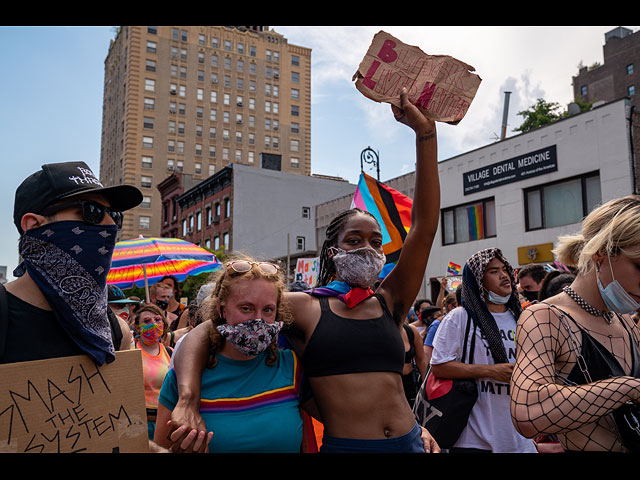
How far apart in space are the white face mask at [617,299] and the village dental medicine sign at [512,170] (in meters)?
17.9

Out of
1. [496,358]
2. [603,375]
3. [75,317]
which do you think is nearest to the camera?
[75,317]

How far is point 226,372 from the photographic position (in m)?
2.37

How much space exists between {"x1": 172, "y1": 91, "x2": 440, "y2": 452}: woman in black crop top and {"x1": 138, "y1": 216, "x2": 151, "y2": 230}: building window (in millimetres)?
66354

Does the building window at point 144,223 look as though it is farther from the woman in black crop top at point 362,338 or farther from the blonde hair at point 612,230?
the blonde hair at point 612,230

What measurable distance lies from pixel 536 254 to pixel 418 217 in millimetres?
17245

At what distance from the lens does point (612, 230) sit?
2148mm

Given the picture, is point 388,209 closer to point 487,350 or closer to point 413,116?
point 487,350

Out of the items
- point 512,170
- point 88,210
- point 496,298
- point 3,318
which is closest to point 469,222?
point 512,170

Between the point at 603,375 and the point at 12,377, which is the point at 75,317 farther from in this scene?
the point at 603,375

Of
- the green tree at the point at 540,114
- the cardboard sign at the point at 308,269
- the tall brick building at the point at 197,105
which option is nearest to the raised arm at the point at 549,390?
the cardboard sign at the point at 308,269

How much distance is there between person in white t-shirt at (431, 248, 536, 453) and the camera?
355 centimetres
